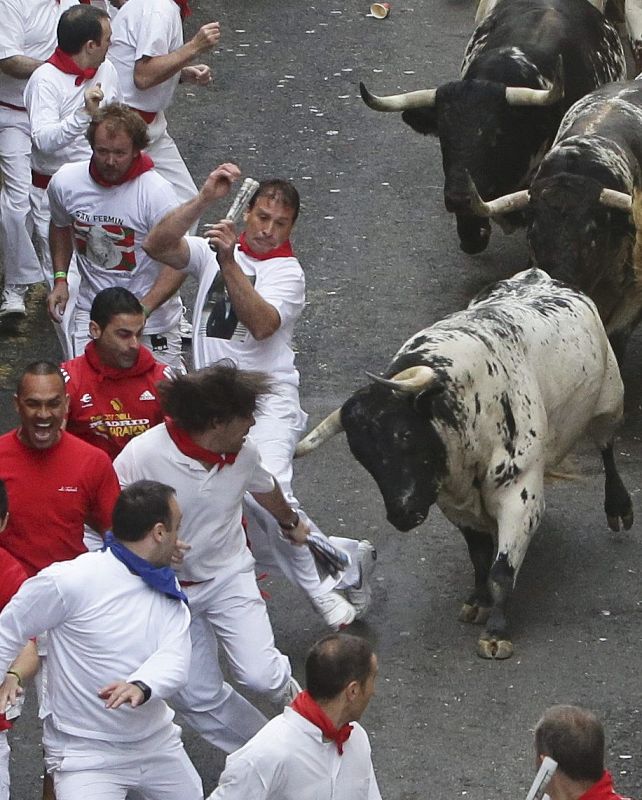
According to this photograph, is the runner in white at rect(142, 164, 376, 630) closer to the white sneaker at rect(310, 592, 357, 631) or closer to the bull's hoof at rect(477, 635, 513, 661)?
the white sneaker at rect(310, 592, 357, 631)

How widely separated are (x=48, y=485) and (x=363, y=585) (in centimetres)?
227

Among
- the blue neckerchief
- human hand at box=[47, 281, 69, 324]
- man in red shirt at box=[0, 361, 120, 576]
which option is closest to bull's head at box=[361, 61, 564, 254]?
human hand at box=[47, 281, 69, 324]

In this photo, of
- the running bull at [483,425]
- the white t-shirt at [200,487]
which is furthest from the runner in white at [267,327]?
the white t-shirt at [200,487]

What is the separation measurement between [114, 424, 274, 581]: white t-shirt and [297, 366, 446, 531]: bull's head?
1.11m

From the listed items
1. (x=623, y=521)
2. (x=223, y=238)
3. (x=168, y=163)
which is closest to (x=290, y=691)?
(x=223, y=238)

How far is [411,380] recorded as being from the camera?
27.9 feet

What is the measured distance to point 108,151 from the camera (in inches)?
352

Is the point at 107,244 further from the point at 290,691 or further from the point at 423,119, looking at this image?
the point at 423,119

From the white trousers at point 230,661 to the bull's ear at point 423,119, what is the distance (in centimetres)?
590

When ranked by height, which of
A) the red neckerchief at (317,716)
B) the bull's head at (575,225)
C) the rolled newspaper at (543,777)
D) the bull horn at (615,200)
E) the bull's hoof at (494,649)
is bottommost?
the bull's hoof at (494,649)

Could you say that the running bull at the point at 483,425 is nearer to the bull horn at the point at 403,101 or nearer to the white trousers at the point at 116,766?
the white trousers at the point at 116,766

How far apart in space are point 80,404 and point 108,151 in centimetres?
163

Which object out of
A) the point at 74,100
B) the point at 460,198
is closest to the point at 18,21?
the point at 74,100

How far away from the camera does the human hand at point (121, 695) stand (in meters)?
5.99
